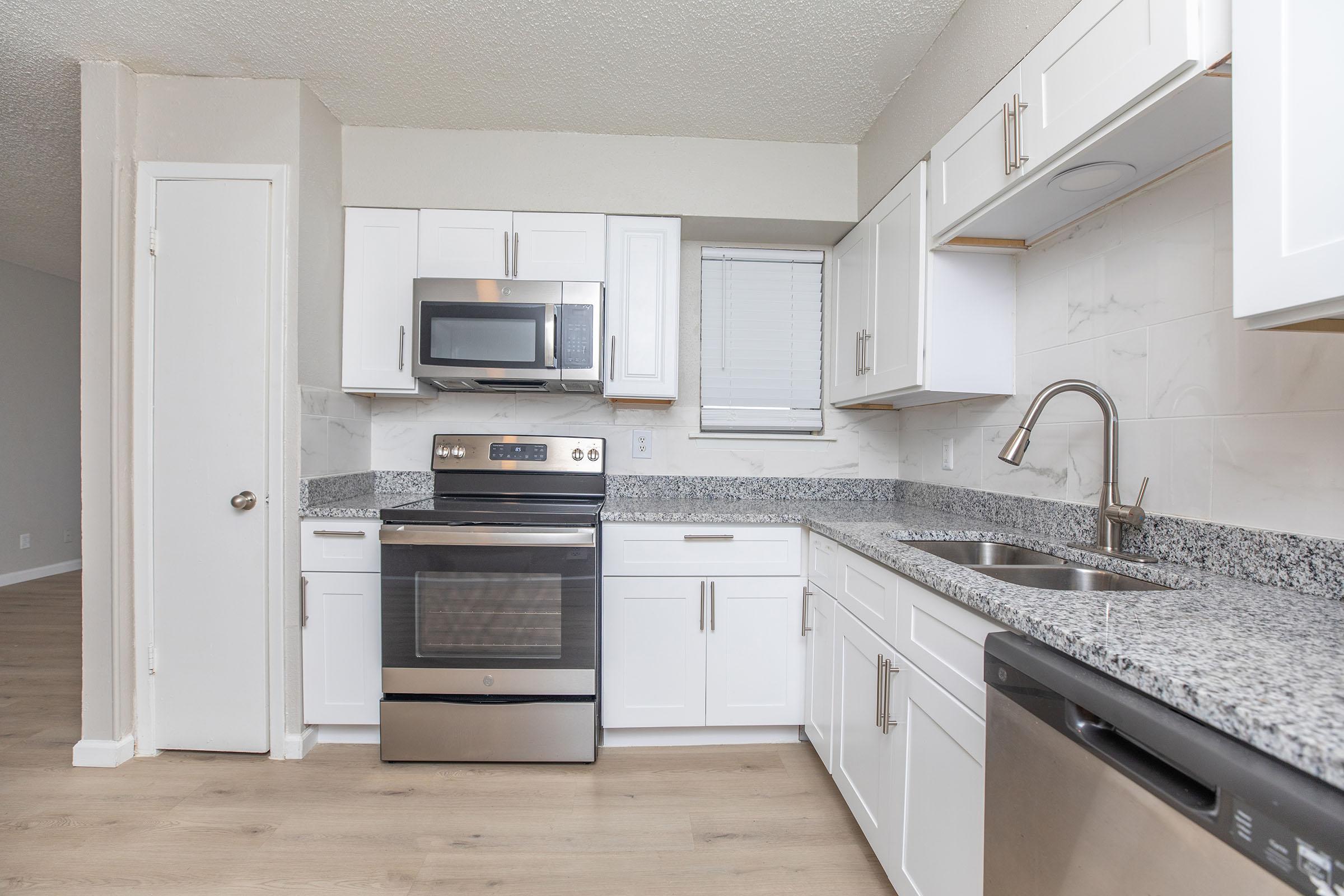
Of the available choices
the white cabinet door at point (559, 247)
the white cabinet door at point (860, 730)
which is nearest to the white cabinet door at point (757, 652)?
the white cabinet door at point (860, 730)

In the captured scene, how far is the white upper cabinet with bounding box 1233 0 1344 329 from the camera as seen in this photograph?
2.33 feet

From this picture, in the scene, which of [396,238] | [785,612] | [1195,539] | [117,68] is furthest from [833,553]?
[117,68]

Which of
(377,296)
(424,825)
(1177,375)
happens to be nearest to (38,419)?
(377,296)

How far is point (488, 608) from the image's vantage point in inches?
80.0

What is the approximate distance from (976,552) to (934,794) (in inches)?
27.8

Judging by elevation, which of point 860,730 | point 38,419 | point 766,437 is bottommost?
point 860,730

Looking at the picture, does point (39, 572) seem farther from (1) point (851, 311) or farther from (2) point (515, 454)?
(1) point (851, 311)

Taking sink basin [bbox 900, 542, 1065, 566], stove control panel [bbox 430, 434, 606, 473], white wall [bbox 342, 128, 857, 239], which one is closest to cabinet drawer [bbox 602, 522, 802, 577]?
stove control panel [bbox 430, 434, 606, 473]

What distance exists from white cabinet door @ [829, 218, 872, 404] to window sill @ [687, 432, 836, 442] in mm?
182

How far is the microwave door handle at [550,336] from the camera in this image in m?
2.28

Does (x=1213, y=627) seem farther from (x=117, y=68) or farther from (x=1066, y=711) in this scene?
(x=117, y=68)

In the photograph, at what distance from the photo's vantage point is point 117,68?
200 centimetres

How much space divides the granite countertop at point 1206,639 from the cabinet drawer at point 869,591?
2.4 inches

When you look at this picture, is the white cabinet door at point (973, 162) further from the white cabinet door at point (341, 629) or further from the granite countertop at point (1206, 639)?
the white cabinet door at point (341, 629)
